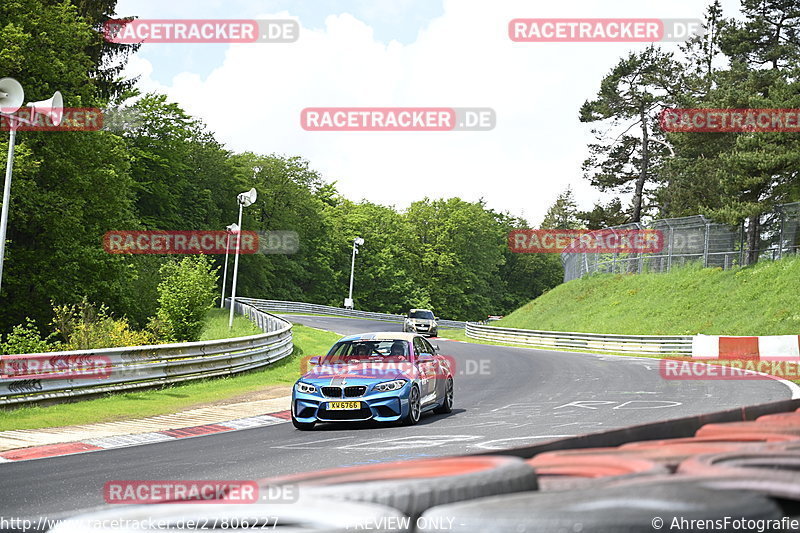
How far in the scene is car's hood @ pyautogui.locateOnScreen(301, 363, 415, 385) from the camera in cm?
1328

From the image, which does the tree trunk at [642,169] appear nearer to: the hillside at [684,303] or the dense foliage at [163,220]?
the hillside at [684,303]

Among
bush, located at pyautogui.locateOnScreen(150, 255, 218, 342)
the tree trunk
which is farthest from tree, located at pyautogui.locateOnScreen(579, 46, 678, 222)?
bush, located at pyautogui.locateOnScreen(150, 255, 218, 342)

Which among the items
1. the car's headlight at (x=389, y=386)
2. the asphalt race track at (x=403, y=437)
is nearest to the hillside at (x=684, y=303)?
the asphalt race track at (x=403, y=437)

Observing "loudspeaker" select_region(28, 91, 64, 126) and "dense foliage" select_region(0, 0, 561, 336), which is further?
"dense foliage" select_region(0, 0, 561, 336)

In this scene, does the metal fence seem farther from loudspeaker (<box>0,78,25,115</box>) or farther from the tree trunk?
loudspeaker (<box>0,78,25,115</box>)

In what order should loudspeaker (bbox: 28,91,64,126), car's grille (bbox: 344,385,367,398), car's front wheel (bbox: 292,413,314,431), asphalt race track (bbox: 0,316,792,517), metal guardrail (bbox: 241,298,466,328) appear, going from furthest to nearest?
1. metal guardrail (bbox: 241,298,466,328)
2. loudspeaker (bbox: 28,91,64,126)
3. car's front wheel (bbox: 292,413,314,431)
4. car's grille (bbox: 344,385,367,398)
5. asphalt race track (bbox: 0,316,792,517)

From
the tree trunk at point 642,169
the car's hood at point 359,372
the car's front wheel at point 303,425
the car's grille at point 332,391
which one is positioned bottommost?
the car's front wheel at point 303,425

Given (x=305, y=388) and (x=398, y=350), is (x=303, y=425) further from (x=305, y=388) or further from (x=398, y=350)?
(x=398, y=350)

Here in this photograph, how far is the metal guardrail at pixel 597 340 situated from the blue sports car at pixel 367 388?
24717 millimetres

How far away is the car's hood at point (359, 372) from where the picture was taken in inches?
523

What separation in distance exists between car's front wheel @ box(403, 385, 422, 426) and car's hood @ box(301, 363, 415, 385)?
0.28 metres

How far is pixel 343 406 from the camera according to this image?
42.7 ft

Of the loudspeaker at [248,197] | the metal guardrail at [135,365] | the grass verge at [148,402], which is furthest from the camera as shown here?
the loudspeaker at [248,197]

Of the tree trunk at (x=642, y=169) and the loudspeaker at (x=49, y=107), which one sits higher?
the tree trunk at (x=642, y=169)
